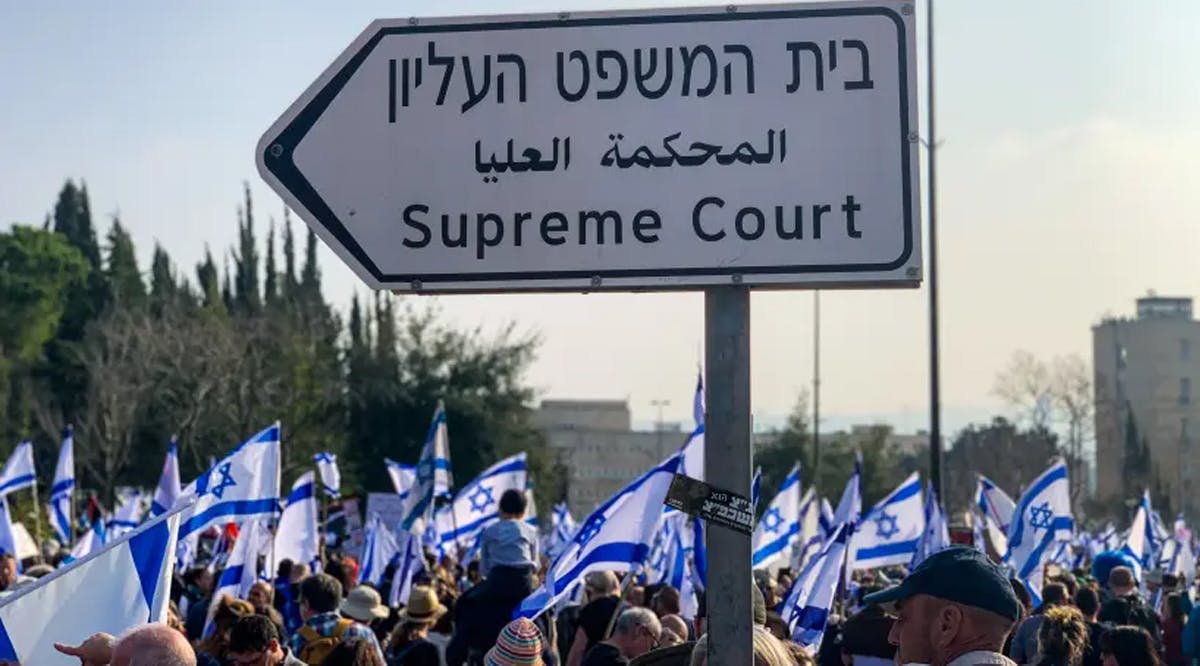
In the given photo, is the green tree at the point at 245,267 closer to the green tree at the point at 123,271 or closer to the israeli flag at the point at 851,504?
the green tree at the point at 123,271

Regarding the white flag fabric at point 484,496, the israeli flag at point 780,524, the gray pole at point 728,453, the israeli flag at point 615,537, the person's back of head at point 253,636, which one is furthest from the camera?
the white flag fabric at point 484,496

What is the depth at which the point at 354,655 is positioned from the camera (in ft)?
26.2

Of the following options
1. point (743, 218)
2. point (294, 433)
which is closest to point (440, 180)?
point (743, 218)

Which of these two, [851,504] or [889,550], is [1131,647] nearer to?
[851,504]

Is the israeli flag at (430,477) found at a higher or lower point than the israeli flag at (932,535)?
higher

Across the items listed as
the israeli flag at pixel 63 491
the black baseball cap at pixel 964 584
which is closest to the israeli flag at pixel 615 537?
the black baseball cap at pixel 964 584

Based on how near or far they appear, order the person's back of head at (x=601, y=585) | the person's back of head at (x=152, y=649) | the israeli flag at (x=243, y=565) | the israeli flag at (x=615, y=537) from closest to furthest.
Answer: the person's back of head at (x=152, y=649) < the israeli flag at (x=615, y=537) < the person's back of head at (x=601, y=585) < the israeli flag at (x=243, y=565)

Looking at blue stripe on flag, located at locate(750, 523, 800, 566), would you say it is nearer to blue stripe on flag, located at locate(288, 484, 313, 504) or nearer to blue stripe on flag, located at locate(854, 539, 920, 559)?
blue stripe on flag, located at locate(854, 539, 920, 559)

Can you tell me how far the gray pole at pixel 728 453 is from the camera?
3.39m

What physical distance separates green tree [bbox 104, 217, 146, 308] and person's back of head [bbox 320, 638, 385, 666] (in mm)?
62769

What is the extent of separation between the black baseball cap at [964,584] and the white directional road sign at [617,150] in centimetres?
84

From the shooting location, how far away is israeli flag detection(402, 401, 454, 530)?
18344 mm

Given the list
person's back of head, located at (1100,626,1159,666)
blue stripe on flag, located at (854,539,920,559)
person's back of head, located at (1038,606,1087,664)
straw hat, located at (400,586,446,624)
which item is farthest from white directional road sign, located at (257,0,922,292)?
blue stripe on flag, located at (854,539,920,559)

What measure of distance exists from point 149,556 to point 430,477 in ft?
45.0
